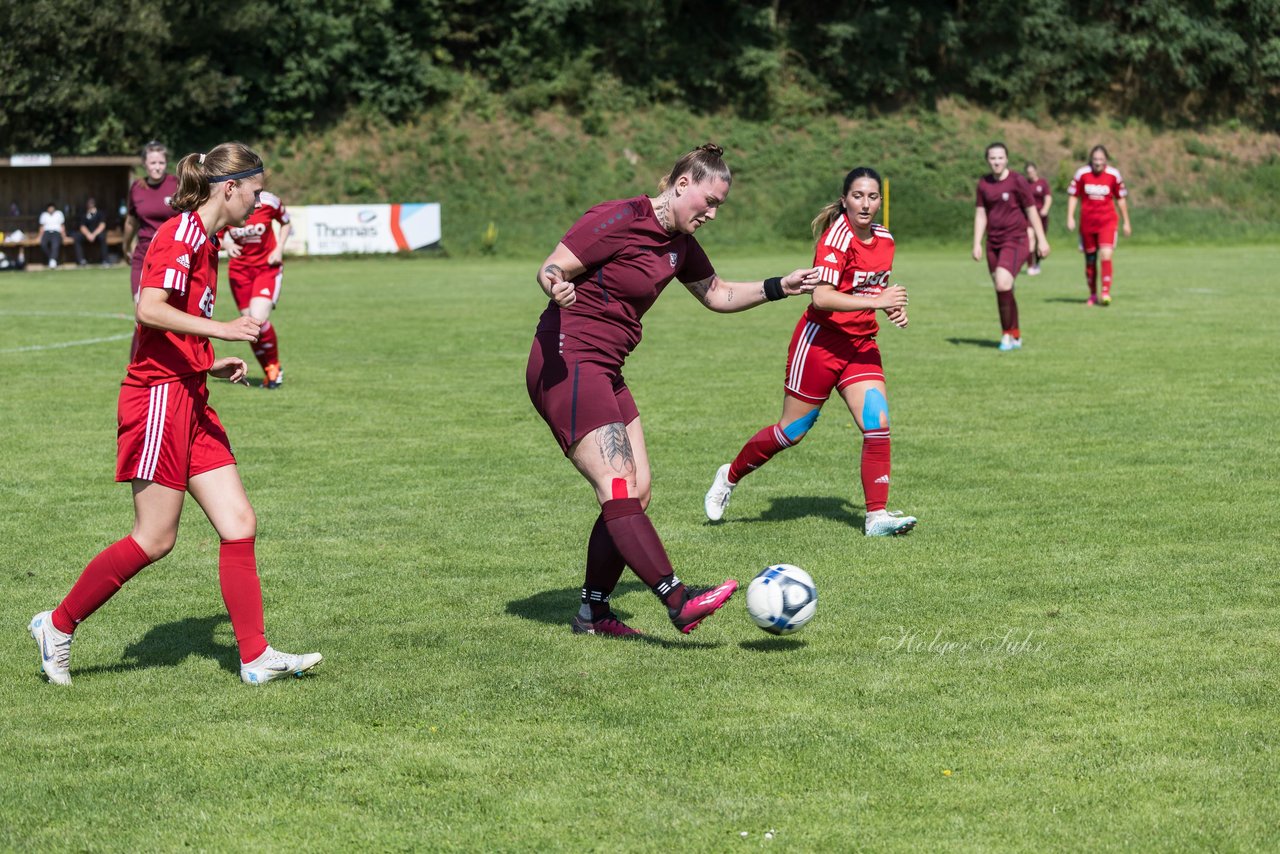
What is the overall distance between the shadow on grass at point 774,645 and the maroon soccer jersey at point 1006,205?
11.8m

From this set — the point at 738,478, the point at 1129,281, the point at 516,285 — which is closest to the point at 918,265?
the point at 1129,281

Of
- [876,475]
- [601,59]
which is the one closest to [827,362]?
[876,475]

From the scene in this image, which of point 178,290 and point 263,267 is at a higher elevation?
point 178,290

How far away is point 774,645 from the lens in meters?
6.06

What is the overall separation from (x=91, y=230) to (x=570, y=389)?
1389 inches

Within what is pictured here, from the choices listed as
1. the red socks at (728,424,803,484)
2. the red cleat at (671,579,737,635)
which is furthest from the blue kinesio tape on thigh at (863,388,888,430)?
the red cleat at (671,579,737,635)

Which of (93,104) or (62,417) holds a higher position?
(93,104)

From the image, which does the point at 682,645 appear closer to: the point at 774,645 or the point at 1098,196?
the point at 774,645

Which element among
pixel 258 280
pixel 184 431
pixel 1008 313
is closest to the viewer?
pixel 184 431

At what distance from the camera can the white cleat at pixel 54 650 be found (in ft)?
18.4

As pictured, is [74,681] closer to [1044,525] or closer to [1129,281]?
[1044,525]

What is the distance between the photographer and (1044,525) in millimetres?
8188

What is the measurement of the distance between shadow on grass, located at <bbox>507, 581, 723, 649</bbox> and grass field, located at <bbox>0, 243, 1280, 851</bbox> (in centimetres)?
3

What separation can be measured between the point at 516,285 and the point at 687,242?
75.0ft
